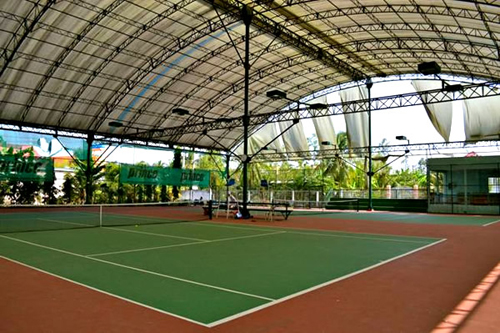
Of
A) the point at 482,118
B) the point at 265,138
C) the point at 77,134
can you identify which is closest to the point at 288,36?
the point at 482,118

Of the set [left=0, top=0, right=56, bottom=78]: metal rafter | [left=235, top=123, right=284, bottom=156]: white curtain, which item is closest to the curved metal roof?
[left=0, top=0, right=56, bottom=78]: metal rafter

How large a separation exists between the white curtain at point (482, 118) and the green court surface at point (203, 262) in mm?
26058

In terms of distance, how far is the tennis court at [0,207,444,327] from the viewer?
212 inches

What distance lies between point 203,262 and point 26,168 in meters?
25.0

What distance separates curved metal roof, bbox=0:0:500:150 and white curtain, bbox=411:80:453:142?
178 centimetres

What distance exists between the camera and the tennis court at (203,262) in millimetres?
5375

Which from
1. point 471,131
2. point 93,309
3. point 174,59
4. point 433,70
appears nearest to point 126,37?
point 174,59

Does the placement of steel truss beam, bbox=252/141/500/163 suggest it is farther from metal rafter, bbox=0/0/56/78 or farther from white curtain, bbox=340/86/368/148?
metal rafter, bbox=0/0/56/78

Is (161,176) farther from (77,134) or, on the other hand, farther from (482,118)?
(482,118)

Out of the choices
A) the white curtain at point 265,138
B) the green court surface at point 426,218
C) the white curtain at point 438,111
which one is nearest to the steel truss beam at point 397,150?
the white curtain at point 265,138

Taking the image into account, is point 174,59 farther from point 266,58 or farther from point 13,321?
point 13,321

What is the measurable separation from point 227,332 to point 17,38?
2436cm

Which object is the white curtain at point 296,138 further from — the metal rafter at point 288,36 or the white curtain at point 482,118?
the white curtain at point 482,118

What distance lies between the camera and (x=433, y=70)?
63.8 ft
